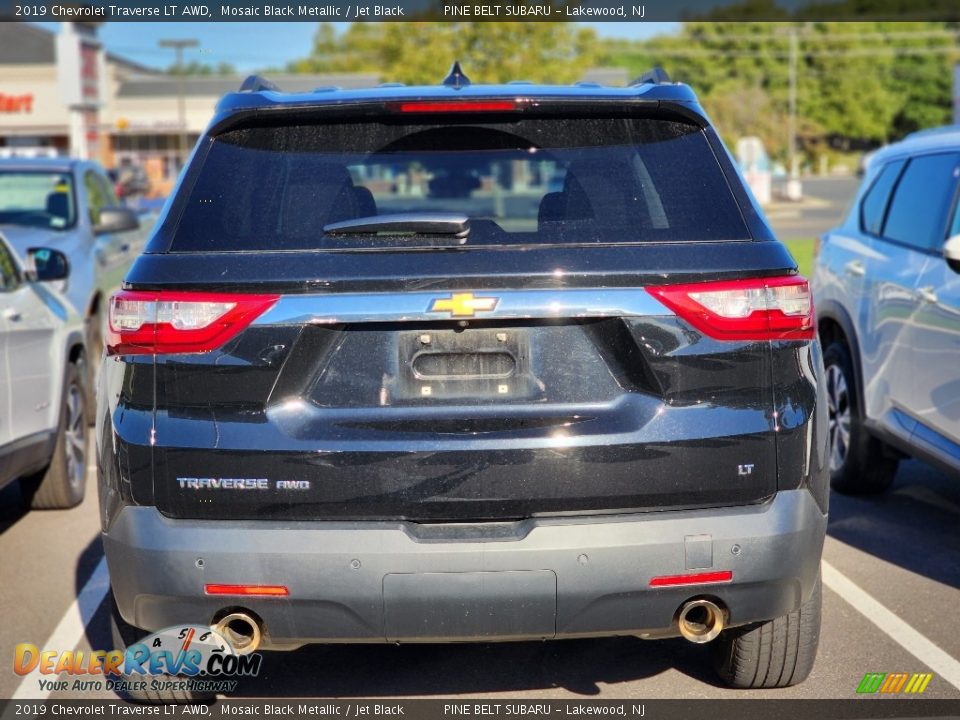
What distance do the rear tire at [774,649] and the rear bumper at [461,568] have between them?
552 mm

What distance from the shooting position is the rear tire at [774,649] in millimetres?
3953

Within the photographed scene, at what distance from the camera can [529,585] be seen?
10.9 feet

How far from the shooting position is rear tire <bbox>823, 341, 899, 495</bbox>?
6.72 meters

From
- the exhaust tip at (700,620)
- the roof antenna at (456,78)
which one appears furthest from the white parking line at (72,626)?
the roof antenna at (456,78)

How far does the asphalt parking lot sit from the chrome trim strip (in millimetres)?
1529

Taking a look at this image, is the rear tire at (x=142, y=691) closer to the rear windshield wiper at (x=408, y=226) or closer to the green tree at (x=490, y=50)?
the rear windshield wiper at (x=408, y=226)

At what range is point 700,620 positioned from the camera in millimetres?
3600

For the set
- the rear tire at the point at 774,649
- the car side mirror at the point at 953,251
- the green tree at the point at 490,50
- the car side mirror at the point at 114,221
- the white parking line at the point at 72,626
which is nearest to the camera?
the rear tire at the point at 774,649

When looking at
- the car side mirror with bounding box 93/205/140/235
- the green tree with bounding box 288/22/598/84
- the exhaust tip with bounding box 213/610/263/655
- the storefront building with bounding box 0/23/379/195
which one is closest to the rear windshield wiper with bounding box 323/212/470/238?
the exhaust tip with bounding box 213/610/263/655

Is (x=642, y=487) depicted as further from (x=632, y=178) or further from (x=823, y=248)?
(x=823, y=248)

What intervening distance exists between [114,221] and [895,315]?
20.8ft

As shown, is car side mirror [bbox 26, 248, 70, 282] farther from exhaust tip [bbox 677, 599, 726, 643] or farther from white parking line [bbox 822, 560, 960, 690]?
exhaust tip [bbox 677, 599, 726, 643]

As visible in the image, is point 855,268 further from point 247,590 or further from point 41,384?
point 247,590

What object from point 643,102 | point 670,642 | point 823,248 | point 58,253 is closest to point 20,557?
point 58,253
